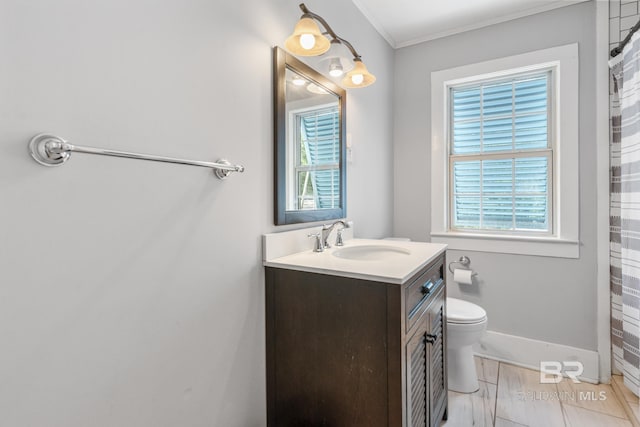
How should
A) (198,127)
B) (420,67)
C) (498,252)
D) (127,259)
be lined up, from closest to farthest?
(127,259), (198,127), (498,252), (420,67)

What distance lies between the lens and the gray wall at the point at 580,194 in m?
2.07

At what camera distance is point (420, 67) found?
259 centimetres

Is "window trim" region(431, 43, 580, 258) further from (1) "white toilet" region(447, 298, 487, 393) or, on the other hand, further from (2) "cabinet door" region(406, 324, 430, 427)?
(2) "cabinet door" region(406, 324, 430, 427)

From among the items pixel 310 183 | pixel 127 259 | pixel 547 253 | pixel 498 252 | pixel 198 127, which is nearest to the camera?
pixel 127 259

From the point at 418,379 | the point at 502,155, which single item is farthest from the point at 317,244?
the point at 502,155

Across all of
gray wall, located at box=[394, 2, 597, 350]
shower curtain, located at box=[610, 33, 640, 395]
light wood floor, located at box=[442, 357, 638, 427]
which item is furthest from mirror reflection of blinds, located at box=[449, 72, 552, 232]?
light wood floor, located at box=[442, 357, 638, 427]

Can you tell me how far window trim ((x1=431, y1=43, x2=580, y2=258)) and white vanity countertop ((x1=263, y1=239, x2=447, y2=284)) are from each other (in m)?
0.98

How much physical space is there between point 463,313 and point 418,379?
2.62 feet

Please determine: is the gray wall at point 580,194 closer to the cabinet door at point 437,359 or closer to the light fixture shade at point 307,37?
the cabinet door at point 437,359

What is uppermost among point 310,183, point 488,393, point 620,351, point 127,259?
point 310,183

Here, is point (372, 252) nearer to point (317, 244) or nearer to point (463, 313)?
point (317, 244)

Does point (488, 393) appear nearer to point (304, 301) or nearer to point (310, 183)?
A: point (304, 301)

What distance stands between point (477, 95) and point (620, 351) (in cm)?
190

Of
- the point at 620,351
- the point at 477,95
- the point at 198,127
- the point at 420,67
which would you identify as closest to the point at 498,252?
the point at 620,351
